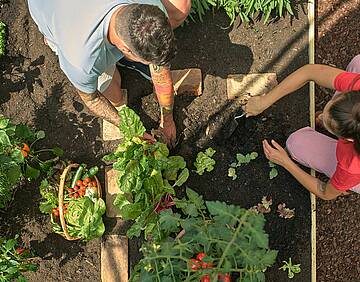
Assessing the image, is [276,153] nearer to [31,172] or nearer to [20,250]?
[31,172]

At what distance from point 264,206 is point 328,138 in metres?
0.54

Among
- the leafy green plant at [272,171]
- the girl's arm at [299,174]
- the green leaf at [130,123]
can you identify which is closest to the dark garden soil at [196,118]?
the leafy green plant at [272,171]

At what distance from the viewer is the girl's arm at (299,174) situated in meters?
2.80

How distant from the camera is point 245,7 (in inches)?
124

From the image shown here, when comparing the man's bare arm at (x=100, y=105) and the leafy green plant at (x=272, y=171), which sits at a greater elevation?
the man's bare arm at (x=100, y=105)

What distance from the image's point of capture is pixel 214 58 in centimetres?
323

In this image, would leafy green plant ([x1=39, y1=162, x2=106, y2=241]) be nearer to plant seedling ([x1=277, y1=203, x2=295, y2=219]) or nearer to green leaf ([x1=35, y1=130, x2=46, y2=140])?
green leaf ([x1=35, y1=130, x2=46, y2=140])

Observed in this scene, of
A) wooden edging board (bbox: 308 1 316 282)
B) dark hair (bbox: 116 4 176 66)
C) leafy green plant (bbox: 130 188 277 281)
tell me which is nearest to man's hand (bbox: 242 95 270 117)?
wooden edging board (bbox: 308 1 316 282)

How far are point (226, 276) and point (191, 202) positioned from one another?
0.50m

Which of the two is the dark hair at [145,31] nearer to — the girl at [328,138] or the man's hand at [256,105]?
the girl at [328,138]

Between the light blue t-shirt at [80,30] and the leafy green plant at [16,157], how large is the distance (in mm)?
560

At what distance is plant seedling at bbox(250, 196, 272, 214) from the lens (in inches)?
122

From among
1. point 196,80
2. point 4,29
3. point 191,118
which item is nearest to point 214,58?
point 196,80

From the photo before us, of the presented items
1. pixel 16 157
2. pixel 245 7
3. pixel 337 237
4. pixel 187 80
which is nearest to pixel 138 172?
pixel 16 157
